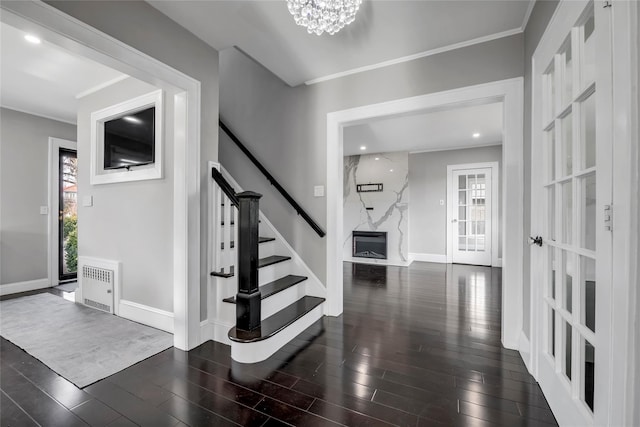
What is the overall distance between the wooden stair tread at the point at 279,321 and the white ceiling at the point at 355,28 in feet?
7.49

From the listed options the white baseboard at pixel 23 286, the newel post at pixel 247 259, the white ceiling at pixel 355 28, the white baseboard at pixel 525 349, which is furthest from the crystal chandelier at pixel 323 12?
the white baseboard at pixel 23 286

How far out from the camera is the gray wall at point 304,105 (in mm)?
2225

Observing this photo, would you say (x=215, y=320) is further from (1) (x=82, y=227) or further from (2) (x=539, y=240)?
(2) (x=539, y=240)

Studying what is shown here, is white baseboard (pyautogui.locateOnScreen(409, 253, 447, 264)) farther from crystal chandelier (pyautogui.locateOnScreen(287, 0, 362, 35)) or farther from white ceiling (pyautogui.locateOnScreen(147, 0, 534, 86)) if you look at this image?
crystal chandelier (pyautogui.locateOnScreen(287, 0, 362, 35))

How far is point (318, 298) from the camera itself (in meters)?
2.78

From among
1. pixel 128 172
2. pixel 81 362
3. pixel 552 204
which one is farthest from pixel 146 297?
pixel 552 204

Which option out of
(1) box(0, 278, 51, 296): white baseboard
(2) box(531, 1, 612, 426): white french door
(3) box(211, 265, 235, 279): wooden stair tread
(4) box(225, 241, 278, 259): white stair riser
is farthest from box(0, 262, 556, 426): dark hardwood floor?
(1) box(0, 278, 51, 296): white baseboard

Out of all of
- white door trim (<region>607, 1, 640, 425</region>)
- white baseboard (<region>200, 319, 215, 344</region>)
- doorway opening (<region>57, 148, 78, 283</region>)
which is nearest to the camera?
white door trim (<region>607, 1, 640, 425</region>)

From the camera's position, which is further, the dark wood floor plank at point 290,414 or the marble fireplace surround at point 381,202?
the marble fireplace surround at point 381,202

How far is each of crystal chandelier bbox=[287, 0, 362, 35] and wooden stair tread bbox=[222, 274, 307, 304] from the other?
1.97m

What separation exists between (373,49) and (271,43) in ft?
2.85

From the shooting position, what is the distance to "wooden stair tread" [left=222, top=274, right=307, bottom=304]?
225 cm

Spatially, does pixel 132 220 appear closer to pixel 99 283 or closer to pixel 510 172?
pixel 99 283

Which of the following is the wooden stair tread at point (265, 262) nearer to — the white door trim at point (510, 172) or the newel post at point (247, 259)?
the newel post at point (247, 259)
